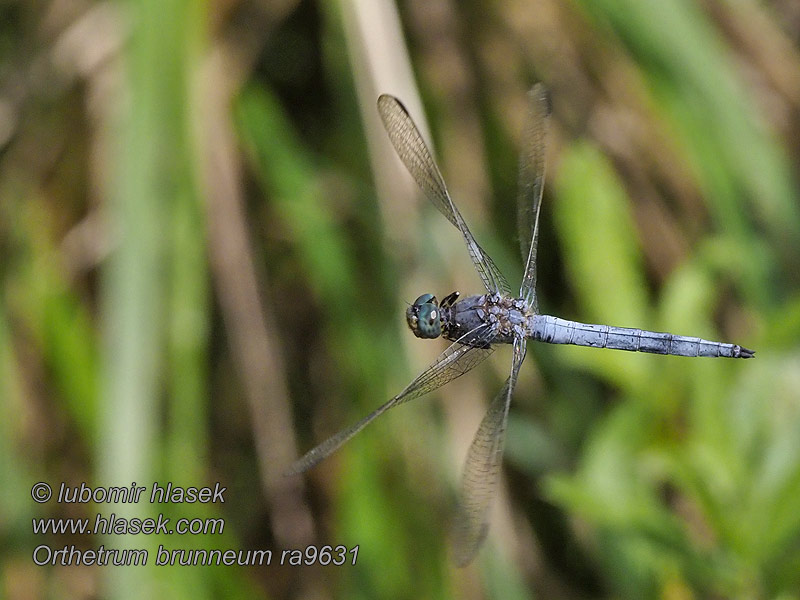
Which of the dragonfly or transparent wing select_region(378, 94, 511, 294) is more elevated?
transparent wing select_region(378, 94, 511, 294)

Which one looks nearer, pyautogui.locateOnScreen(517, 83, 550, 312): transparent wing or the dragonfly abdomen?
the dragonfly abdomen

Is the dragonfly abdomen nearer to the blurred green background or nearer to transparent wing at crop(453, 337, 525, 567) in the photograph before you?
the blurred green background

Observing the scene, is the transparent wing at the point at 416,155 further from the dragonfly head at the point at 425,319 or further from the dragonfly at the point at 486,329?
the dragonfly head at the point at 425,319

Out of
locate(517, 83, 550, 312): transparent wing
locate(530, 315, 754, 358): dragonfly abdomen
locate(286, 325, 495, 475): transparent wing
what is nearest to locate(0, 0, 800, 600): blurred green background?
locate(530, 315, 754, 358): dragonfly abdomen

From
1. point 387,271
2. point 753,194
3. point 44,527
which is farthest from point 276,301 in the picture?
point 753,194

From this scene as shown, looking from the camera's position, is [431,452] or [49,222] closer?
[431,452]

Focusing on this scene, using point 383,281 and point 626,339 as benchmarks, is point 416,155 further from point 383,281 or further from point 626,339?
point 383,281

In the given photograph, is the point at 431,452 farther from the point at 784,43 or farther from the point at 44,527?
the point at 784,43
